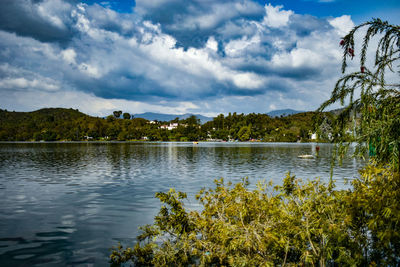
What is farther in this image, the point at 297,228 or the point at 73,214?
the point at 73,214

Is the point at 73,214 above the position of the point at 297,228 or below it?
below

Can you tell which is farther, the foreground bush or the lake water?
the lake water

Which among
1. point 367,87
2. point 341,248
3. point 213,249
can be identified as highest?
point 367,87

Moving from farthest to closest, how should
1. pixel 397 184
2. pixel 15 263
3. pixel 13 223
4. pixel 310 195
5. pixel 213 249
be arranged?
pixel 13 223 < pixel 15 263 < pixel 310 195 < pixel 213 249 < pixel 397 184

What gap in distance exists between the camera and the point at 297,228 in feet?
20.8

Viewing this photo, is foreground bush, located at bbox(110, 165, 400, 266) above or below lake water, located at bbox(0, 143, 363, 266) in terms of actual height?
above

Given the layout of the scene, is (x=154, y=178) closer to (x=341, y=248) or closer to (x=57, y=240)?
(x=57, y=240)

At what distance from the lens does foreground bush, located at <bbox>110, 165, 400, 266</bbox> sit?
17.9 ft

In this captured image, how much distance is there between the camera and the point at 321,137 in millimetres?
6156

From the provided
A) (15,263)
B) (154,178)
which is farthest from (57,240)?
(154,178)

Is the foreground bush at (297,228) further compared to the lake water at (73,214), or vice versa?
the lake water at (73,214)

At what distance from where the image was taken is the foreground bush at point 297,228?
545 cm

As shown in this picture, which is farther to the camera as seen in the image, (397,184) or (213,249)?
(213,249)

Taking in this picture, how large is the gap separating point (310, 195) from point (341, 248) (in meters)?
2.26
